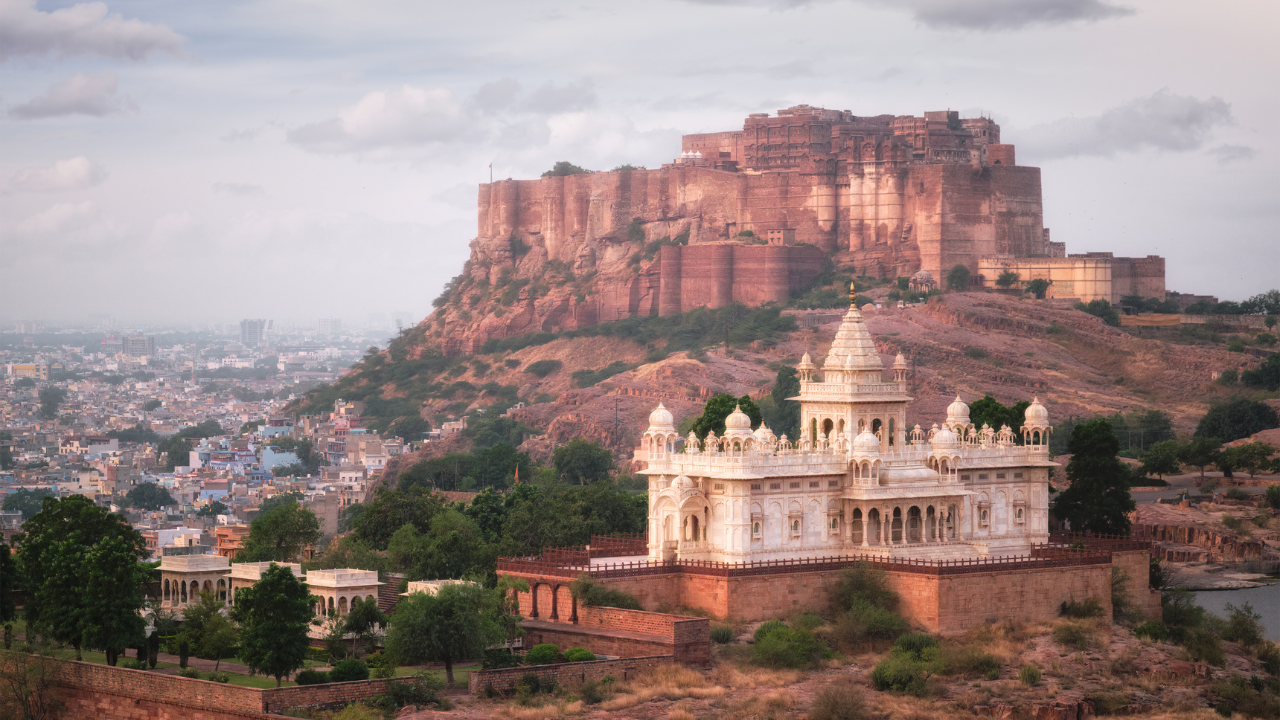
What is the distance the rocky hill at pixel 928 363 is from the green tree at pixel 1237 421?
1.95 m

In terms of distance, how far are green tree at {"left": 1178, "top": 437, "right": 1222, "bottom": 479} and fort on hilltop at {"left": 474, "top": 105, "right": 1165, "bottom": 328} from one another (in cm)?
2089

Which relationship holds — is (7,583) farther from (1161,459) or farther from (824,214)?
(824,214)

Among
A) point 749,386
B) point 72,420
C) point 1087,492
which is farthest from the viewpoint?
point 72,420

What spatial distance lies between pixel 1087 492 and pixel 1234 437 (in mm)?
36314

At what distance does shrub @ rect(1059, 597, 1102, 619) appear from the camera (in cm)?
5350

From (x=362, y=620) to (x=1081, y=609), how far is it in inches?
736

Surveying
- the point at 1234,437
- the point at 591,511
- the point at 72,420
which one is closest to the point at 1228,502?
the point at 1234,437

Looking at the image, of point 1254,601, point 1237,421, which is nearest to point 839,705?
point 1254,601

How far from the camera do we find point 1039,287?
111250 millimetres

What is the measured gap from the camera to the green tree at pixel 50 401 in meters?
174

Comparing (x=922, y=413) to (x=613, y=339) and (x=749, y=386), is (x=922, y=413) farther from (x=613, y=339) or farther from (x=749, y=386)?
(x=613, y=339)

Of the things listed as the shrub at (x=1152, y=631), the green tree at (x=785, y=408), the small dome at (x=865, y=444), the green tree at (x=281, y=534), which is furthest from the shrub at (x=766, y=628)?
the green tree at (x=785, y=408)

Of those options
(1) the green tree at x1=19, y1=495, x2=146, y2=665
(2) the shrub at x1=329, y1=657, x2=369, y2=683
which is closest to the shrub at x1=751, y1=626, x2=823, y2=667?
(2) the shrub at x1=329, y1=657, x2=369, y2=683

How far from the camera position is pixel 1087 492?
209 ft
